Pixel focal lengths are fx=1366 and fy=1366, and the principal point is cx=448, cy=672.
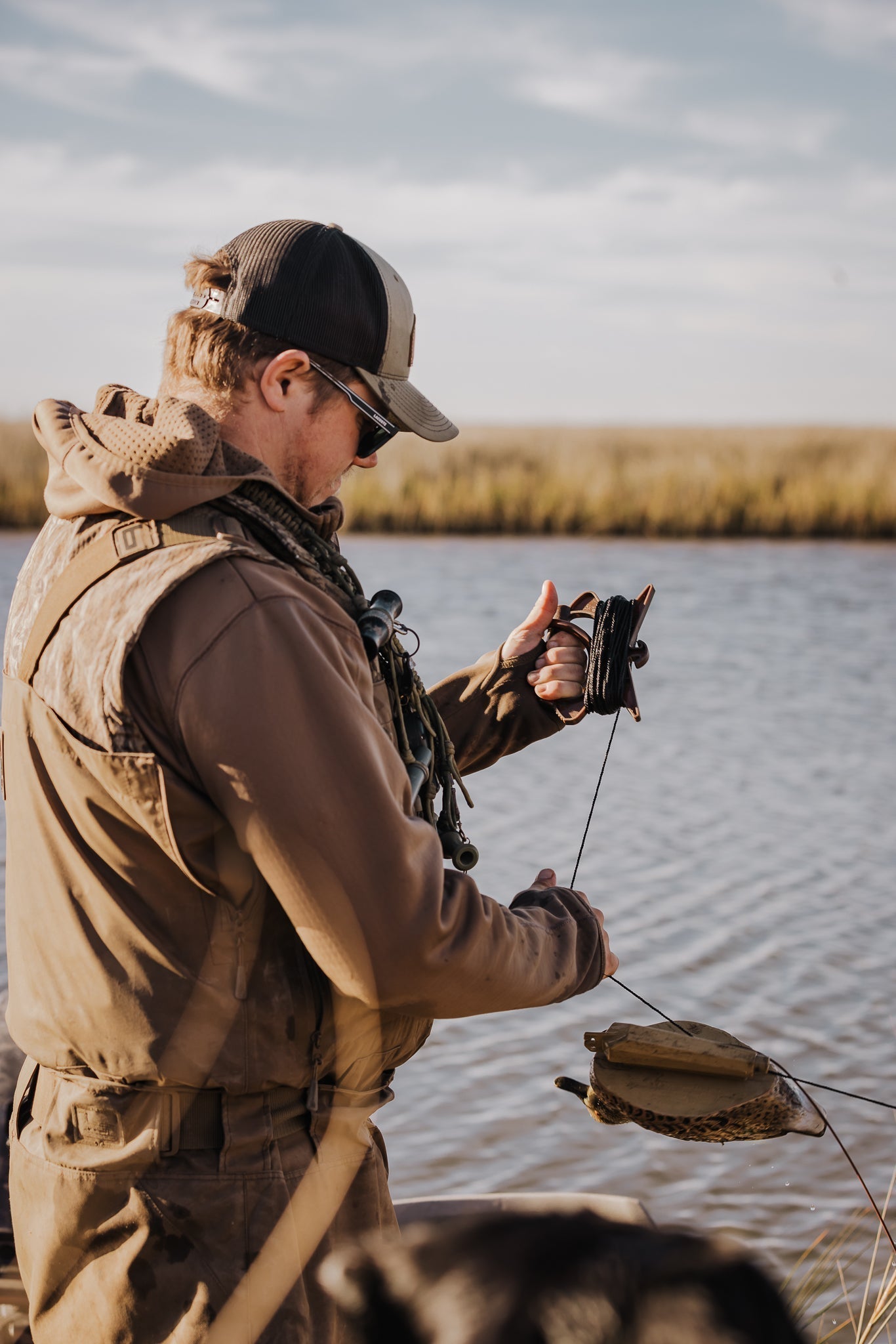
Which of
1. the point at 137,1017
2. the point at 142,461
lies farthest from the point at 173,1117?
the point at 142,461

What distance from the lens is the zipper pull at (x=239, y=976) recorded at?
5.94 ft

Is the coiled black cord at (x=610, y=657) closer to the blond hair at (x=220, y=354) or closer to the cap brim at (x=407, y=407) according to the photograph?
the cap brim at (x=407, y=407)

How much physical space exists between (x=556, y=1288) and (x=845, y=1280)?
128 inches

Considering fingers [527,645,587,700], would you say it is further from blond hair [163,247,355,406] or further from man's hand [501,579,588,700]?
blond hair [163,247,355,406]

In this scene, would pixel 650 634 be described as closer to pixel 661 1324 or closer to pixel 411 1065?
pixel 411 1065

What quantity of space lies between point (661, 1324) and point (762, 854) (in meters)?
6.84

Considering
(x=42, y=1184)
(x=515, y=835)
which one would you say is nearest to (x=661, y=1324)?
(x=42, y=1184)

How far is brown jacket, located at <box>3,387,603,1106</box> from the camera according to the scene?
169 cm

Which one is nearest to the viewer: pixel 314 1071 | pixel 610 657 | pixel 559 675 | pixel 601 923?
pixel 314 1071

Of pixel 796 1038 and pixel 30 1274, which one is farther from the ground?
pixel 30 1274

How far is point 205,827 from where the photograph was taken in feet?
5.76

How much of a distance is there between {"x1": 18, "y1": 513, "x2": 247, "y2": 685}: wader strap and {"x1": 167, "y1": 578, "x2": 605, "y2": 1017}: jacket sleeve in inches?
6.4

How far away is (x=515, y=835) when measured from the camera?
7.84m

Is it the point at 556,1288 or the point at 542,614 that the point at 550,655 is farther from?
the point at 556,1288
